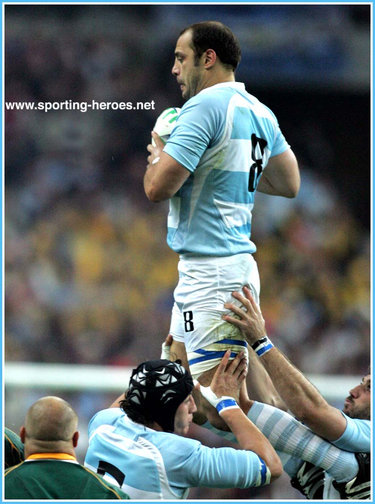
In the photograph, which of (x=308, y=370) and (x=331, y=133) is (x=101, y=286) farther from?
(x=331, y=133)

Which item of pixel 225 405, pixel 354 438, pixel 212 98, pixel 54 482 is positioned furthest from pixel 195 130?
pixel 354 438

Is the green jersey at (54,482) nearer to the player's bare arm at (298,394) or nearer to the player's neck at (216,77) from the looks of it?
the player's bare arm at (298,394)

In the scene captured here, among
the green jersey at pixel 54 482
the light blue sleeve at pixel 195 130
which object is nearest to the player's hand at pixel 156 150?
the light blue sleeve at pixel 195 130

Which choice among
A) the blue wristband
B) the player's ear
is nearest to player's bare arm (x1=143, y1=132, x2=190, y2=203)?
the player's ear

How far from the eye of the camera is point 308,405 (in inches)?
179

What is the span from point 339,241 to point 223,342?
6972 millimetres

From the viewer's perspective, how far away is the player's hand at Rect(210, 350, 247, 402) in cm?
428

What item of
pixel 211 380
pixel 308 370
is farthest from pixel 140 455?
pixel 308 370

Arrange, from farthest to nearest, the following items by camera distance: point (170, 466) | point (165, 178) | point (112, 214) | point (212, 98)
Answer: point (112, 214)
point (212, 98)
point (165, 178)
point (170, 466)

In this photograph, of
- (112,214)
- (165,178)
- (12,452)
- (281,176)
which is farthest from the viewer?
(112,214)

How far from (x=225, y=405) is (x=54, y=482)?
103 cm

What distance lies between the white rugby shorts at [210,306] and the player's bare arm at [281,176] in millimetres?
714

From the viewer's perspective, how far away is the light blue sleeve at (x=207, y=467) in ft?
12.7

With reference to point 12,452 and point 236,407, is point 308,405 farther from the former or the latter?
point 12,452
